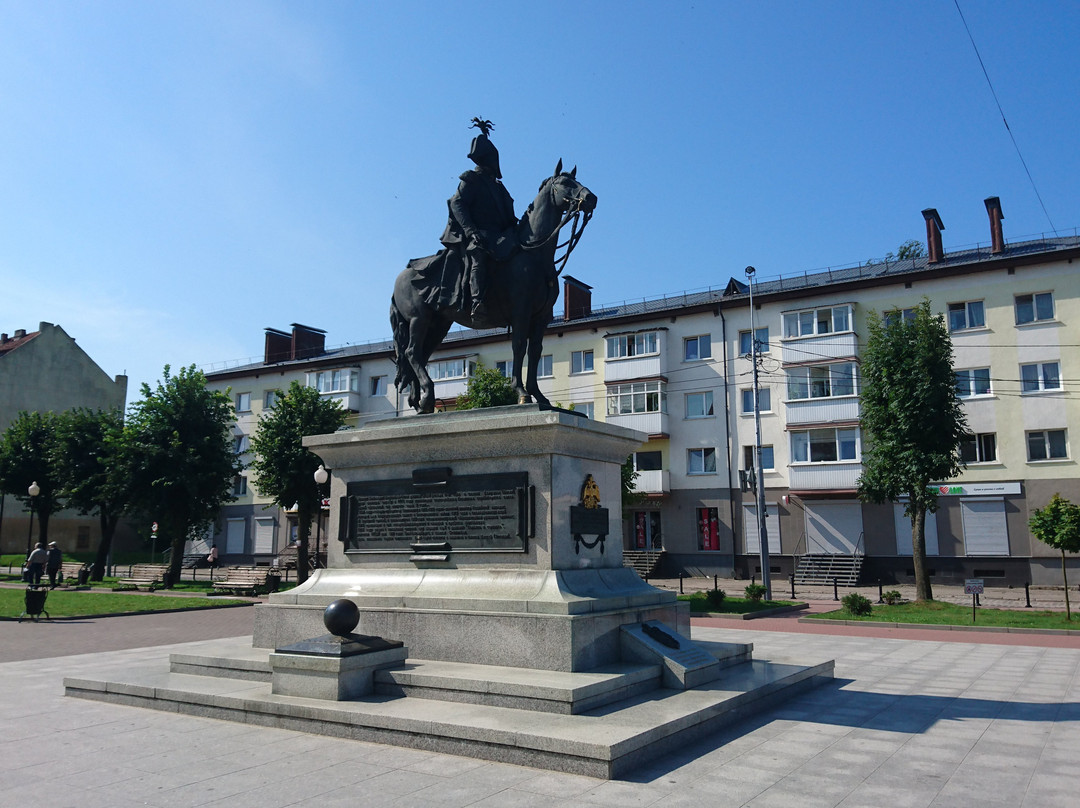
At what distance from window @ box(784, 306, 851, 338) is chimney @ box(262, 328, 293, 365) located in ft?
120

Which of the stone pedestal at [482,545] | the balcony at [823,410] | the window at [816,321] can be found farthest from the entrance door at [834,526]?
the stone pedestal at [482,545]

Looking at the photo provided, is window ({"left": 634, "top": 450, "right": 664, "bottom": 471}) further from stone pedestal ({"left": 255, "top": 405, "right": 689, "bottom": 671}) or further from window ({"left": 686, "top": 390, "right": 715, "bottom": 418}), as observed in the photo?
stone pedestal ({"left": 255, "top": 405, "right": 689, "bottom": 671})

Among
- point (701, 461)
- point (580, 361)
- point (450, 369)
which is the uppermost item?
point (450, 369)

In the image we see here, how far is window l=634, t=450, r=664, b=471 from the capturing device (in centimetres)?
4559

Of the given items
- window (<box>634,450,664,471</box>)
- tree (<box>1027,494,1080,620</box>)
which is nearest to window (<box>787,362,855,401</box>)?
window (<box>634,450,664,471</box>)

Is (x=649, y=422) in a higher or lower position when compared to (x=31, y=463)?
higher

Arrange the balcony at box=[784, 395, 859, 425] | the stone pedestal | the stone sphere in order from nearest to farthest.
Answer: the stone sphere
the stone pedestal
the balcony at box=[784, 395, 859, 425]

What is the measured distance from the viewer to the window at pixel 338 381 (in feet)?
180

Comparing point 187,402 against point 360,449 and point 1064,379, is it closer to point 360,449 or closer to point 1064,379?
point 360,449

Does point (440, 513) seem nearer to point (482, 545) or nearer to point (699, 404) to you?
point (482, 545)

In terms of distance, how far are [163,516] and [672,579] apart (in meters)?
25.3

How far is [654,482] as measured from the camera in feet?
145

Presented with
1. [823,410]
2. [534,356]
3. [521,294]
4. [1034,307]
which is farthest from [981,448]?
[521,294]

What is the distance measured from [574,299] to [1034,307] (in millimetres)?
24557
